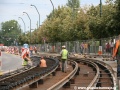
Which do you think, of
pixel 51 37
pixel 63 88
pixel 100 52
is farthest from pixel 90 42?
pixel 63 88

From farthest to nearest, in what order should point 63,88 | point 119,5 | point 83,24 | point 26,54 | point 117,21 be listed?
point 83,24 → point 117,21 → point 119,5 → point 26,54 → point 63,88

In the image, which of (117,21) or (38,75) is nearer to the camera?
(38,75)

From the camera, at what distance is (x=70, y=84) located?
17.3 metres

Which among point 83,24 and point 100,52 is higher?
point 83,24

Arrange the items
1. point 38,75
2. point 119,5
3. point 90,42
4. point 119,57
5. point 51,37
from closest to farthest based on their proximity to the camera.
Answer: point 119,57
point 38,75
point 119,5
point 90,42
point 51,37

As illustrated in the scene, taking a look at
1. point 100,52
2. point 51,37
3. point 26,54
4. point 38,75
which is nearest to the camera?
point 38,75

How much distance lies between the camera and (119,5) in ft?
116

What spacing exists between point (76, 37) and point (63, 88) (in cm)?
5315

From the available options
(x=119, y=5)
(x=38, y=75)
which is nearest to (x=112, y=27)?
(x=119, y=5)

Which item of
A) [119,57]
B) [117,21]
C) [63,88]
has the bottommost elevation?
[63,88]

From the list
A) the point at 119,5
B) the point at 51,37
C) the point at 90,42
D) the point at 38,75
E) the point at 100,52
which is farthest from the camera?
the point at 51,37

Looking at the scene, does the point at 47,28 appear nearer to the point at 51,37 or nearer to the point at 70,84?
the point at 51,37

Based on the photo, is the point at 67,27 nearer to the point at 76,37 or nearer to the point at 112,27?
the point at 76,37

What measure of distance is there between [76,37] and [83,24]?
298 centimetres
